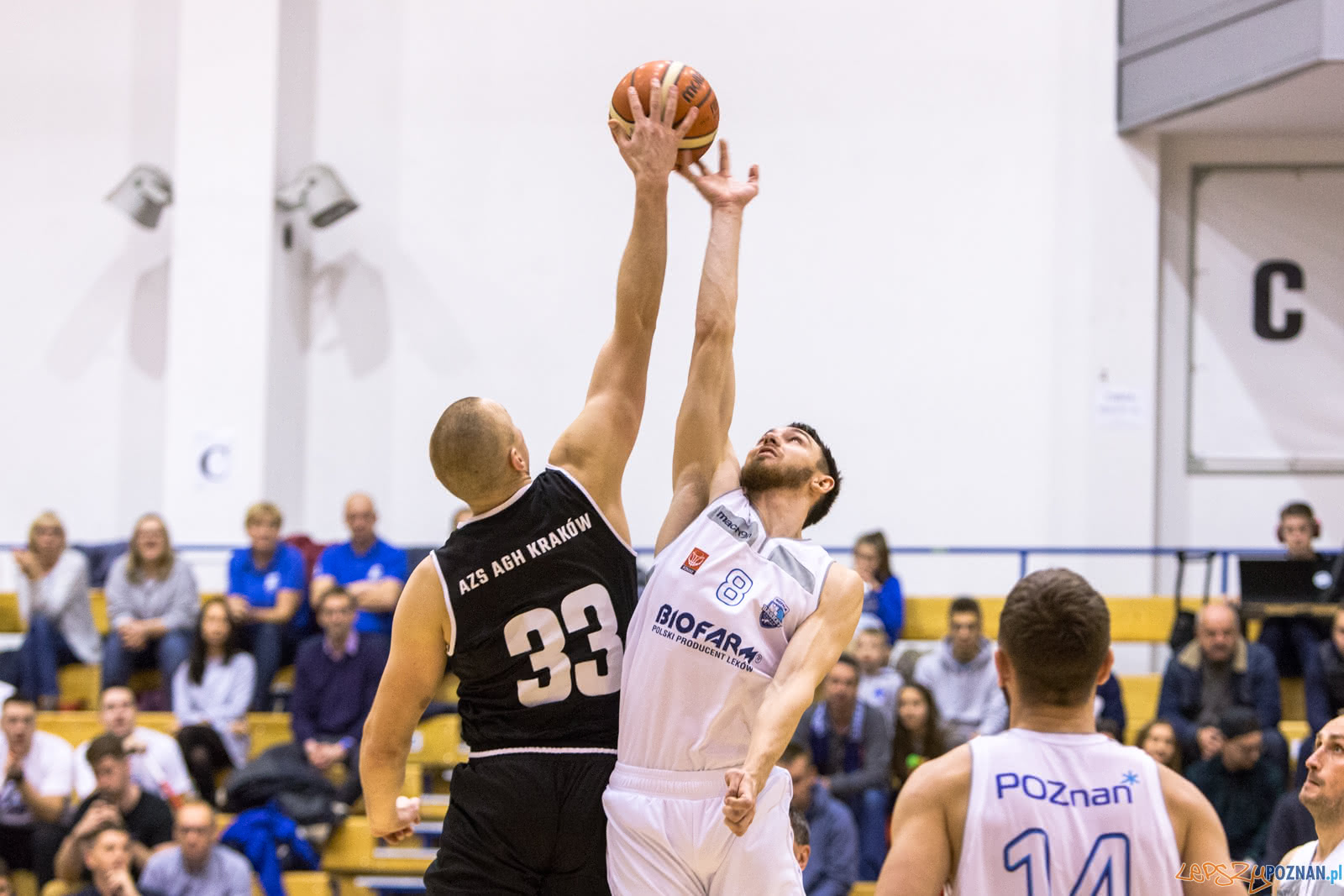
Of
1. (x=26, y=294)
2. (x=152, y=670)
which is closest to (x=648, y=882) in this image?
(x=152, y=670)

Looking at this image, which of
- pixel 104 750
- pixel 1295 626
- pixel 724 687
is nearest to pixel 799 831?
pixel 724 687

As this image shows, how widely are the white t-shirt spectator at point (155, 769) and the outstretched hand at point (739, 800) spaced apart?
6543 mm

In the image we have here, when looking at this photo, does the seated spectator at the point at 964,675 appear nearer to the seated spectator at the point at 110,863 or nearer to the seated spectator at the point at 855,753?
the seated spectator at the point at 855,753

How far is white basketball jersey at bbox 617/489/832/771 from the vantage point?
11.3 feet

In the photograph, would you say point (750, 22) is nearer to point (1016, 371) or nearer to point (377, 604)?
point (1016, 371)

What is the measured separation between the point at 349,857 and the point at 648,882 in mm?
5954

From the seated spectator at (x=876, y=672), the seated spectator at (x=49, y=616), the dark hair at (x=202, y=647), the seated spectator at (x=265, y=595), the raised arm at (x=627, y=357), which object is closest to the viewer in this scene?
the raised arm at (x=627, y=357)

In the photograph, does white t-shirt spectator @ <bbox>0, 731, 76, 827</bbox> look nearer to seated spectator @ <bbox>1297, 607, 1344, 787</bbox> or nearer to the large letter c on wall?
seated spectator @ <bbox>1297, 607, 1344, 787</bbox>

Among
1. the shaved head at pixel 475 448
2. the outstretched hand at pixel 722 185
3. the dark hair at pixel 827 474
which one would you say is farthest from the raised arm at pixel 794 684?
the outstretched hand at pixel 722 185

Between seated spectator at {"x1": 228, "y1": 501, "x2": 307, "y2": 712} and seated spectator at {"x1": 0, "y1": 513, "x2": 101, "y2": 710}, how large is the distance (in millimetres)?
1097

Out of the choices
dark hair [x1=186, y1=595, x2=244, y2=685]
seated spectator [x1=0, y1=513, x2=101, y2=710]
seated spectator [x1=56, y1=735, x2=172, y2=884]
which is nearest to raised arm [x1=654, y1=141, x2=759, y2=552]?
seated spectator [x1=56, y1=735, x2=172, y2=884]

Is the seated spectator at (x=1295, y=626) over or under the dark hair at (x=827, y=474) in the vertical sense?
under

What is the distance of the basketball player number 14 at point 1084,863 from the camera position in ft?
8.71

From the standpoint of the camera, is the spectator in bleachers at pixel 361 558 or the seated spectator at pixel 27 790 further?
the spectator in bleachers at pixel 361 558
